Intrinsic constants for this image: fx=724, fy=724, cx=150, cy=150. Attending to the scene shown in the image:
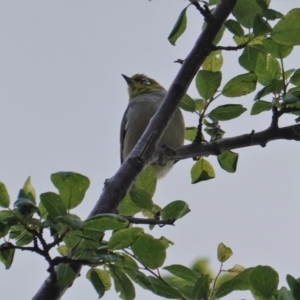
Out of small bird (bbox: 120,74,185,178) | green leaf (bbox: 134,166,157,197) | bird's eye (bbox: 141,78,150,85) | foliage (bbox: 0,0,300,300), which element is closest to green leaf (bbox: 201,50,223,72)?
foliage (bbox: 0,0,300,300)

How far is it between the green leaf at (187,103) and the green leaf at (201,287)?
3.76ft

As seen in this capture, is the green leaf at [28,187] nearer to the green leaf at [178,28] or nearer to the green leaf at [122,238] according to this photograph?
the green leaf at [122,238]

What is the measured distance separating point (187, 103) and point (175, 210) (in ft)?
2.50

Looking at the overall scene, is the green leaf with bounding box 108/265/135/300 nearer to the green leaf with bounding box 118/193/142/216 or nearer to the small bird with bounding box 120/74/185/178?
the green leaf with bounding box 118/193/142/216

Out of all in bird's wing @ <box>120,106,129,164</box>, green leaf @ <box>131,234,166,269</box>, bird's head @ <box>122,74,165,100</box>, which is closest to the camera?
green leaf @ <box>131,234,166,269</box>

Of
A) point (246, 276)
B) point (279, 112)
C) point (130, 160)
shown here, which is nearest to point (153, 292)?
point (246, 276)

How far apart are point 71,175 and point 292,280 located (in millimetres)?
942

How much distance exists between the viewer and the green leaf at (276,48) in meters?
3.58

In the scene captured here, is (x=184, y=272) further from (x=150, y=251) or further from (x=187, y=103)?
(x=187, y=103)

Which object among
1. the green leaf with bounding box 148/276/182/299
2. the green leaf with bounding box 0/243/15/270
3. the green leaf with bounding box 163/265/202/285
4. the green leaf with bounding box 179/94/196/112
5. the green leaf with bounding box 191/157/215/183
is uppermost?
the green leaf with bounding box 179/94/196/112

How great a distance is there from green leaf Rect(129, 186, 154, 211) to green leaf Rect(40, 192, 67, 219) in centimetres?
58

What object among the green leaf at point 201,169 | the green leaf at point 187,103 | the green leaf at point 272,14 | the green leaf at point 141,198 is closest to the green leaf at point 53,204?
the green leaf at point 141,198

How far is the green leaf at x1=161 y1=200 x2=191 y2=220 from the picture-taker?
3184 millimetres

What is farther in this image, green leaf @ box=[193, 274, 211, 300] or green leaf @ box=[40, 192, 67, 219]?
green leaf @ box=[193, 274, 211, 300]
